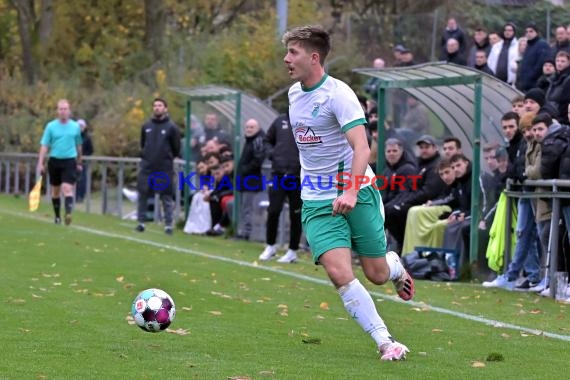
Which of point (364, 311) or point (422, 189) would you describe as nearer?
point (364, 311)

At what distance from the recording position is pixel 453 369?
8.11m

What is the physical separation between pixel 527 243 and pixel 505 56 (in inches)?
294

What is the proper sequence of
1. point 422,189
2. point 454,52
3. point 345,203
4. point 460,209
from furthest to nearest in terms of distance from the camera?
point 454,52
point 422,189
point 460,209
point 345,203

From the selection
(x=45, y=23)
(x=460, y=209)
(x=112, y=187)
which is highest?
(x=45, y=23)

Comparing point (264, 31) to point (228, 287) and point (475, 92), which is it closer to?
point (475, 92)

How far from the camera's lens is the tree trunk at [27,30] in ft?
142

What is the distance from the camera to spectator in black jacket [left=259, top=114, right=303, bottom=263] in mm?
17058

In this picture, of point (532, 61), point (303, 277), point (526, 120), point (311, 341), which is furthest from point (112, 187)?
point (311, 341)

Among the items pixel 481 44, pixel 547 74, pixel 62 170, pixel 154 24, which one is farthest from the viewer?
pixel 154 24

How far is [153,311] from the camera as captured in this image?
28.6 ft

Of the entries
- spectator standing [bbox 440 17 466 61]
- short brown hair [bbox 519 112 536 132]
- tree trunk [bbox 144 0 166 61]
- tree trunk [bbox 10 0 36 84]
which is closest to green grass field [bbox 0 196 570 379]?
short brown hair [bbox 519 112 536 132]

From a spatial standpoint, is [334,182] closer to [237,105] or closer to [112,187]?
[237,105]

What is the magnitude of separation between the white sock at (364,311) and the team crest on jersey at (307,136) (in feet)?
3.09

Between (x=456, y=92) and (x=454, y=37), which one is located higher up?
(x=454, y=37)
